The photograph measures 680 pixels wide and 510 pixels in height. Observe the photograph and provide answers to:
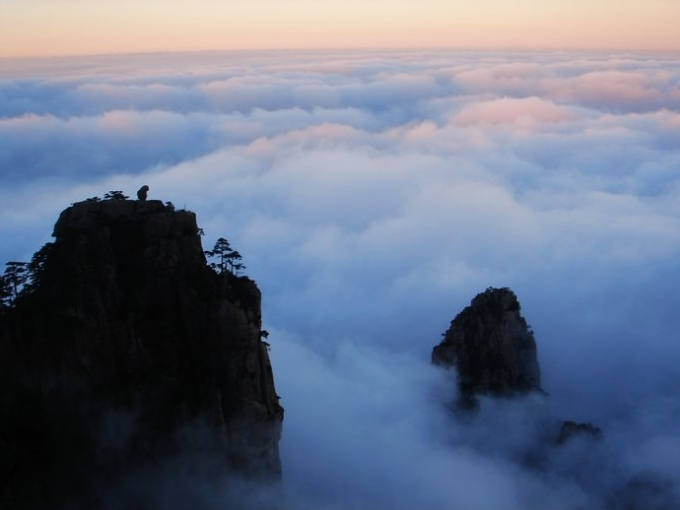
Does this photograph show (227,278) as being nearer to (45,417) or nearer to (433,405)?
(45,417)

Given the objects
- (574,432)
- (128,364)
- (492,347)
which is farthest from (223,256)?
(574,432)

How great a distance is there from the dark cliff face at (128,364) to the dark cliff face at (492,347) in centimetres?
3738

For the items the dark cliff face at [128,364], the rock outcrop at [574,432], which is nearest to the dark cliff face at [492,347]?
the rock outcrop at [574,432]

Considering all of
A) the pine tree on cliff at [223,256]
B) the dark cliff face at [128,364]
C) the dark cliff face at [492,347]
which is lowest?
the dark cliff face at [128,364]

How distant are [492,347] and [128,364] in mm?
46824

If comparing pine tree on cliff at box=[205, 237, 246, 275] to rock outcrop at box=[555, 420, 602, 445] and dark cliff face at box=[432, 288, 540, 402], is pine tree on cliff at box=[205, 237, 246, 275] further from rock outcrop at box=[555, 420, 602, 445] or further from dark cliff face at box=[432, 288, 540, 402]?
rock outcrop at box=[555, 420, 602, 445]

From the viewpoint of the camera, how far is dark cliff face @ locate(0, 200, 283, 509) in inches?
1665

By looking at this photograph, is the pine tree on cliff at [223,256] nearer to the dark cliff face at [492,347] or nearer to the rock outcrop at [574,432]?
the dark cliff face at [492,347]

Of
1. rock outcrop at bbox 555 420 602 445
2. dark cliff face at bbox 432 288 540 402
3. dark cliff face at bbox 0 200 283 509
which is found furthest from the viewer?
dark cliff face at bbox 432 288 540 402

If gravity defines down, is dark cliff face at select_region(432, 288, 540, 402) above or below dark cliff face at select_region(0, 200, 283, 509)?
above

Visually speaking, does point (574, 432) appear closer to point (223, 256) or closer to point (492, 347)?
point (492, 347)

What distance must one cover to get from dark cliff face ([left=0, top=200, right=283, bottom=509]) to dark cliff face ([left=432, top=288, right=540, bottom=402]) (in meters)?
37.4

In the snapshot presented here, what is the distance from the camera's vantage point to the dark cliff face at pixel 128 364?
42.3m

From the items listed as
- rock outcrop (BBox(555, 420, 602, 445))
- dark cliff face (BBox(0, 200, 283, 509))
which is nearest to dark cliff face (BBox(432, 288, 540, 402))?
rock outcrop (BBox(555, 420, 602, 445))
